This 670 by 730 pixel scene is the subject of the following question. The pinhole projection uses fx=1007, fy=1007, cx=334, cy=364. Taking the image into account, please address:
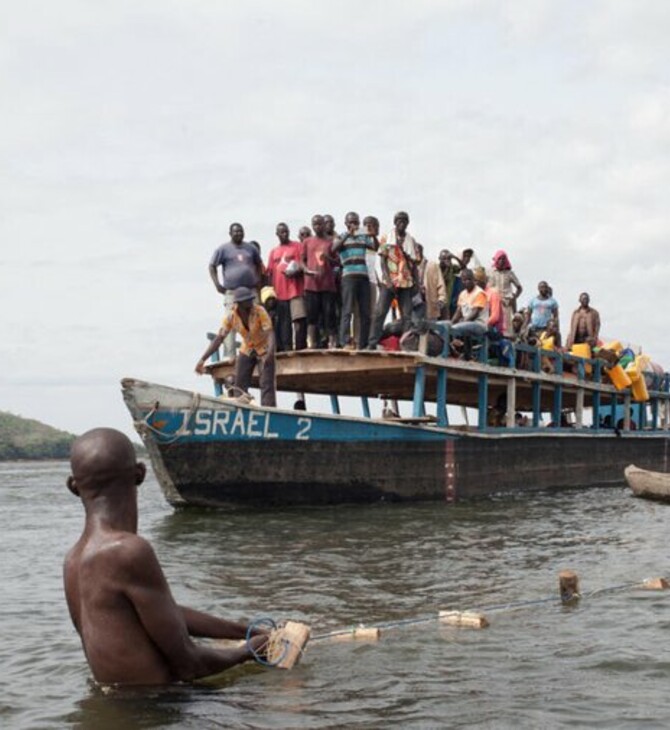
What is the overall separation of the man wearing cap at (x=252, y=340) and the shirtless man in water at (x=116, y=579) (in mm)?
8763

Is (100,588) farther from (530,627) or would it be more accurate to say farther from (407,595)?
(407,595)

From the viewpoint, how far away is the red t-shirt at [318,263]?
14602 mm

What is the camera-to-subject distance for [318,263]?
14656 millimetres

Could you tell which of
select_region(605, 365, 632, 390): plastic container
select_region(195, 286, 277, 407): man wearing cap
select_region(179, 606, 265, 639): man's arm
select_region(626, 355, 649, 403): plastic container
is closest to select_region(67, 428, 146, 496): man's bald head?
select_region(179, 606, 265, 639): man's arm

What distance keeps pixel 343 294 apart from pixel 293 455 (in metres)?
2.55

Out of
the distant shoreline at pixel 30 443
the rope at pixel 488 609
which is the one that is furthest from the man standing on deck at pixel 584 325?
the distant shoreline at pixel 30 443

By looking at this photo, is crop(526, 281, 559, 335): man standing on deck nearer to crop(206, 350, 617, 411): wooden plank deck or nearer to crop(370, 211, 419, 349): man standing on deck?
crop(206, 350, 617, 411): wooden plank deck

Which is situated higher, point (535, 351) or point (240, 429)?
point (535, 351)

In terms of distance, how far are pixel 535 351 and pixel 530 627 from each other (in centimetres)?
1137

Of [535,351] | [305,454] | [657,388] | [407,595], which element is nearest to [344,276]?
Answer: [305,454]

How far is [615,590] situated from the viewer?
7.41 meters

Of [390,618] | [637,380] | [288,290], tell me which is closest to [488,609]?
[390,618]

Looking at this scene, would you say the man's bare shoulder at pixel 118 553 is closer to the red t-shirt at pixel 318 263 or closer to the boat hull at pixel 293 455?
the boat hull at pixel 293 455

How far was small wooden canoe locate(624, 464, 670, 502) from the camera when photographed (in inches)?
616
